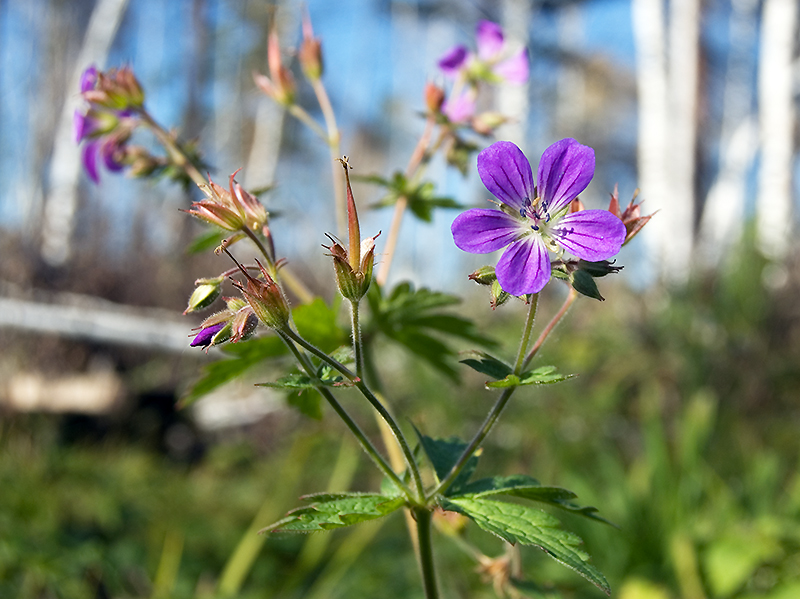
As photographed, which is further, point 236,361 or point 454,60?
point 454,60

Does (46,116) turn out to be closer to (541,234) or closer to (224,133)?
(224,133)

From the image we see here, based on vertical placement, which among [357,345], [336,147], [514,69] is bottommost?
[357,345]

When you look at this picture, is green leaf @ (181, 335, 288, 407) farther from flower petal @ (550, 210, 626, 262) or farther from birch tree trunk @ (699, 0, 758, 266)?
birch tree trunk @ (699, 0, 758, 266)

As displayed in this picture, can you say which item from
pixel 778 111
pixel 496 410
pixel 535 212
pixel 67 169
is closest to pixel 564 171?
pixel 535 212

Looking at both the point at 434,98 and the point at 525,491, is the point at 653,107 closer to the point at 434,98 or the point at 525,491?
the point at 434,98

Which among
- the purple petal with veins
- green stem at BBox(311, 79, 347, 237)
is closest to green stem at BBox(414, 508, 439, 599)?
green stem at BBox(311, 79, 347, 237)

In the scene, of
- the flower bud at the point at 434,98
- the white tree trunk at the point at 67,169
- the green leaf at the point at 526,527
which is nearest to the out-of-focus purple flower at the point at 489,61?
the flower bud at the point at 434,98
